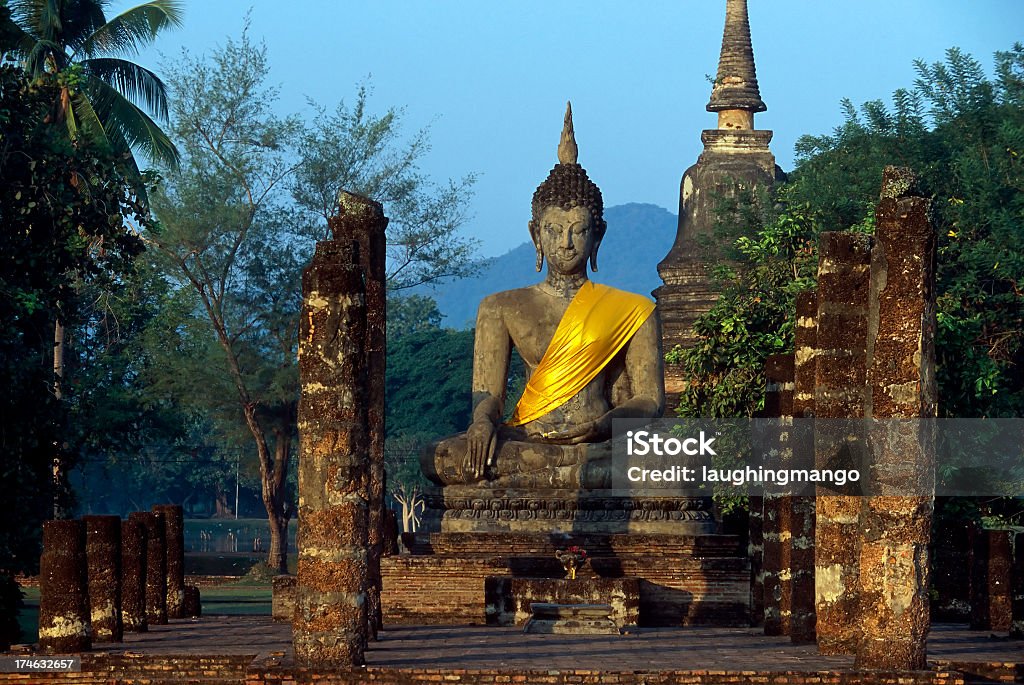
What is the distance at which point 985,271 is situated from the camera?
24.8 meters

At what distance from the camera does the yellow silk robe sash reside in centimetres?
2072

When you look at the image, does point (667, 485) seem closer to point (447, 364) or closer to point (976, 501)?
point (976, 501)

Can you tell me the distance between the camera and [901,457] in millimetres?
13070

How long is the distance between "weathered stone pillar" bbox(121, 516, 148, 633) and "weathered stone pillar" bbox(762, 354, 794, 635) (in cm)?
625

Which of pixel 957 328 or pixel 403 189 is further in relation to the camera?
pixel 403 189

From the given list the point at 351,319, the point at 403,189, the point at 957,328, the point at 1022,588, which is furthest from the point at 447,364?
the point at 351,319

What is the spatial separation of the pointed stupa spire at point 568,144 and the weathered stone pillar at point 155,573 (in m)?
7.52

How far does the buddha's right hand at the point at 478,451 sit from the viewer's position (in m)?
20.1

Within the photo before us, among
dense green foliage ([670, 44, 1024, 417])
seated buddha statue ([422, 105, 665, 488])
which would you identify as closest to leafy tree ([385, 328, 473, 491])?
dense green foliage ([670, 44, 1024, 417])

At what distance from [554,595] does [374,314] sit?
10.7 ft

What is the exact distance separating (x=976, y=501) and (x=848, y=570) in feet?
31.5

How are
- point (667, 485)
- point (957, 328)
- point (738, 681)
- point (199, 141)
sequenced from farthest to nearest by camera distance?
1. point (199, 141)
2. point (957, 328)
3. point (667, 485)
4. point (738, 681)

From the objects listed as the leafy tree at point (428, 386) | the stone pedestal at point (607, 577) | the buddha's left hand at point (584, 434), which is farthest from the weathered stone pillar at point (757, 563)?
the leafy tree at point (428, 386)

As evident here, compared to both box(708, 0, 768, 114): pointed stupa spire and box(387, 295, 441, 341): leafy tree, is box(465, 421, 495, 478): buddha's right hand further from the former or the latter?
box(387, 295, 441, 341): leafy tree
